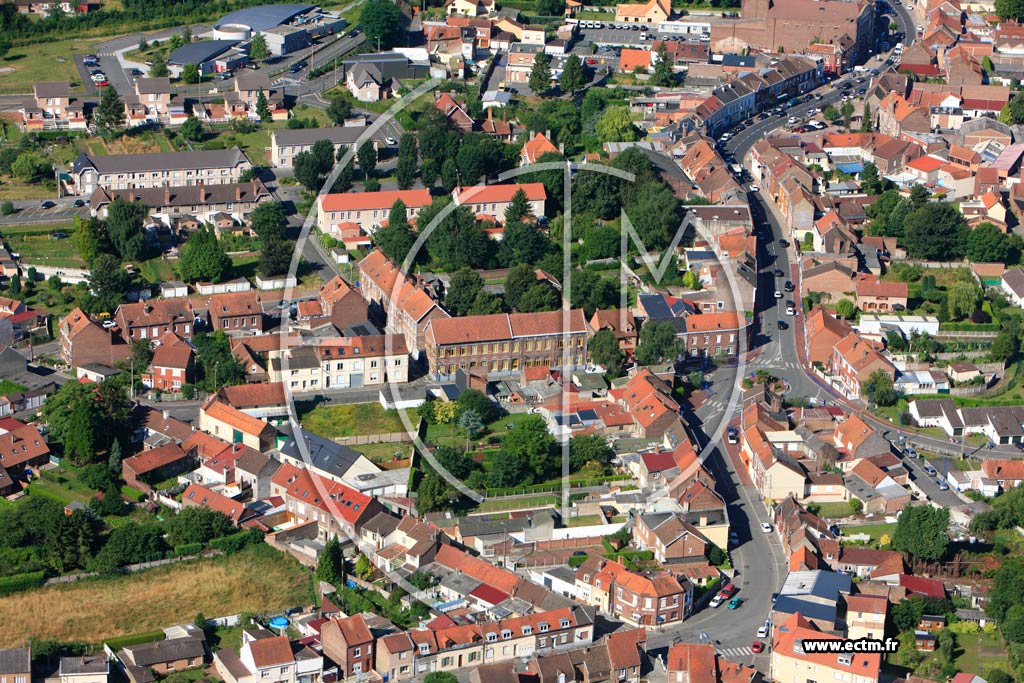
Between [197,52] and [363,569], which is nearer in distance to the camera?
[363,569]

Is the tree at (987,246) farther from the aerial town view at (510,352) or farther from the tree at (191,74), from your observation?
the tree at (191,74)

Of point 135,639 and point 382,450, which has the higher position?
point 382,450

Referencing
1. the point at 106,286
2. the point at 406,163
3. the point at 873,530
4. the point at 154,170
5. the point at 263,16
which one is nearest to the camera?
the point at 873,530

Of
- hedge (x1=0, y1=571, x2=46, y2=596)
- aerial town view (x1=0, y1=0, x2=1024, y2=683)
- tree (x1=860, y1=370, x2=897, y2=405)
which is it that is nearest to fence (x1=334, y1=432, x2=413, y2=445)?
aerial town view (x1=0, y1=0, x2=1024, y2=683)

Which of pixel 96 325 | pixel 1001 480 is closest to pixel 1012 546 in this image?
pixel 1001 480

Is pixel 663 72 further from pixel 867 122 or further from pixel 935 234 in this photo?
pixel 935 234

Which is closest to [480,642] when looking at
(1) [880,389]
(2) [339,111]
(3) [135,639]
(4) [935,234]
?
(3) [135,639]

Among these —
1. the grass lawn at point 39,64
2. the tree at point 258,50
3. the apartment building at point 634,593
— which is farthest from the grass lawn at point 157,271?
the apartment building at point 634,593
